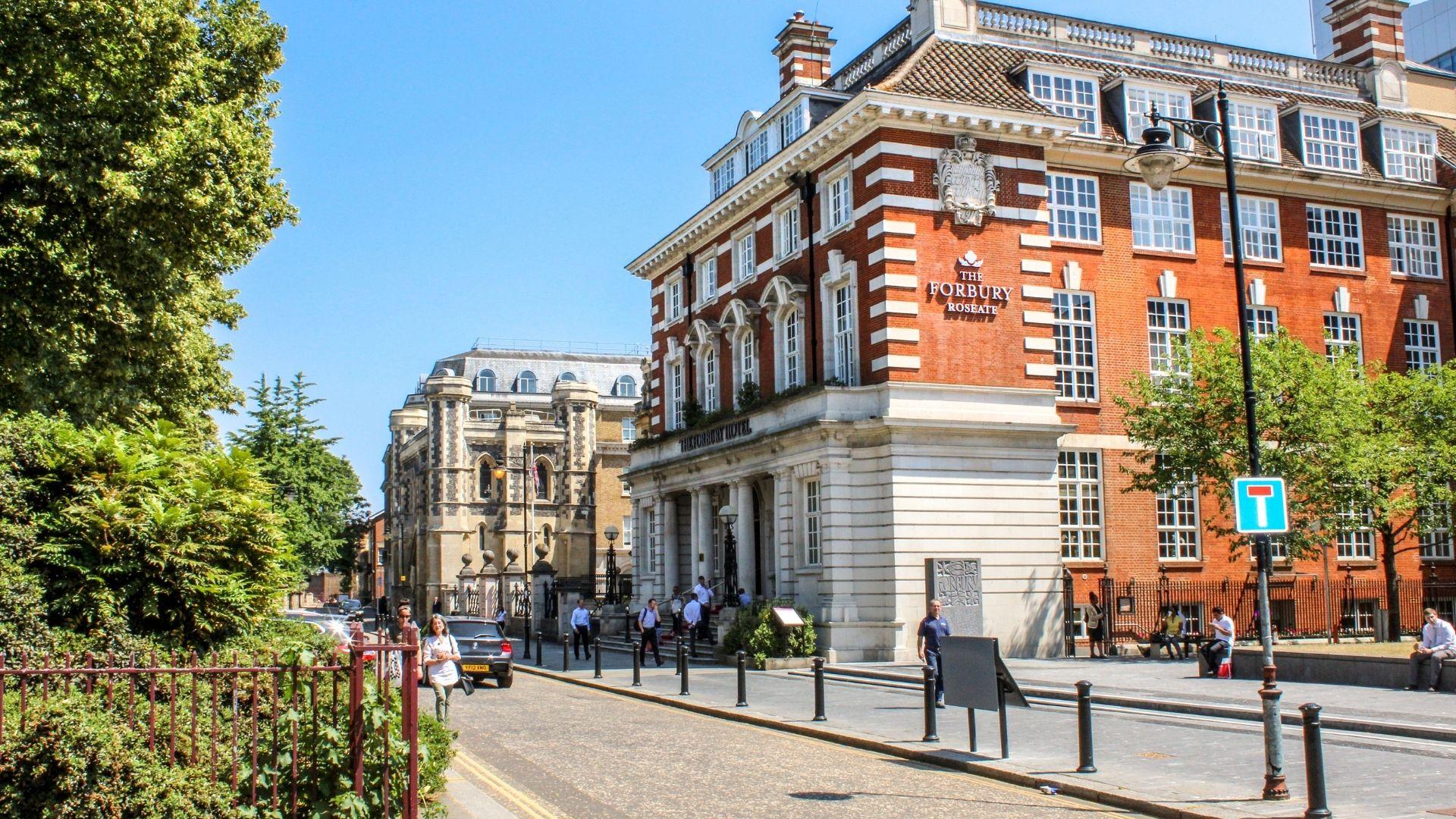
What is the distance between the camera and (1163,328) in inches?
1390

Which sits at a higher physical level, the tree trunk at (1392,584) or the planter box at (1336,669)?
the tree trunk at (1392,584)

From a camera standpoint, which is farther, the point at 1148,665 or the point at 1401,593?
the point at 1401,593

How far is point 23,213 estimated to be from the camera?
55.9 feet

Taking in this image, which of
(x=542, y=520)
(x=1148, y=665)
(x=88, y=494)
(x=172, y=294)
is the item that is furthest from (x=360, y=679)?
(x=542, y=520)

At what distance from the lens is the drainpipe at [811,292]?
3459cm

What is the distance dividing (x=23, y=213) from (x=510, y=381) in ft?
268

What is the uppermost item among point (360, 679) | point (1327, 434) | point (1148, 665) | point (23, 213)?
point (23, 213)

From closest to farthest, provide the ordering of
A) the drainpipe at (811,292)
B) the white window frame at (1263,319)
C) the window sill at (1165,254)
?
the drainpipe at (811,292)
the window sill at (1165,254)
the white window frame at (1263,319)

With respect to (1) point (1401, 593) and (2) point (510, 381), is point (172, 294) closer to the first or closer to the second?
(1) point (1401, 593)

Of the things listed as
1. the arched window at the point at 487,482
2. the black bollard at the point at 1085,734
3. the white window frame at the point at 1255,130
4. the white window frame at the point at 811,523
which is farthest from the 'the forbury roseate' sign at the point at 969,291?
the arched window at the point at 487,482

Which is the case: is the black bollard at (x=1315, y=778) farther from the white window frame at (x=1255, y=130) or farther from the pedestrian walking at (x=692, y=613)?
the white window frame at (x=1255, y=130)

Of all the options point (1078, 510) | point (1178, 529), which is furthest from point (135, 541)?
point (1178, 529)

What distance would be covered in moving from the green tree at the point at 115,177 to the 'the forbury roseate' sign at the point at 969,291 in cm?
1608

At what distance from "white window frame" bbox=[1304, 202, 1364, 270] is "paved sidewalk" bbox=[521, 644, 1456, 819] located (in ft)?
56.7
